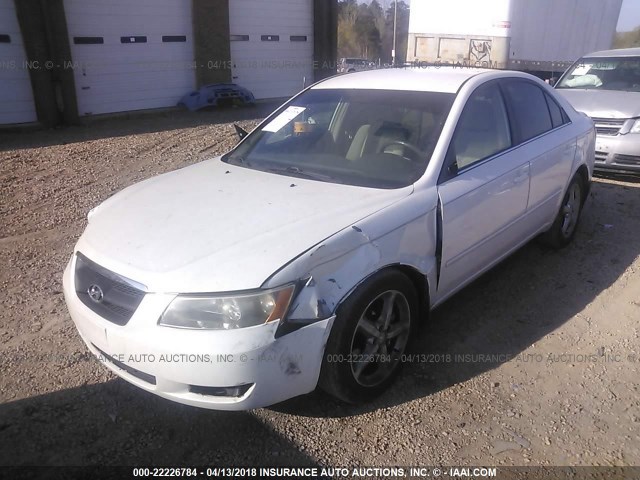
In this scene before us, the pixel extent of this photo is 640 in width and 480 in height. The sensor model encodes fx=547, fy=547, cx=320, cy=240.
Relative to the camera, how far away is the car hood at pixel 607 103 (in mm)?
6977

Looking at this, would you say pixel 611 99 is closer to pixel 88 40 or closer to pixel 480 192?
pixel 480 192

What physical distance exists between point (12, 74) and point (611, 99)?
35.6ft

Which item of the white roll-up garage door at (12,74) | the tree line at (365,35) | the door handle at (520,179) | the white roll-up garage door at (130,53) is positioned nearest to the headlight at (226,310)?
the door handle at (520,179)

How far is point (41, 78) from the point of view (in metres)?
11.3

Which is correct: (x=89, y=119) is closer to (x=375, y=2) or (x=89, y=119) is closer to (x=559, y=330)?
(x=559, y=330)

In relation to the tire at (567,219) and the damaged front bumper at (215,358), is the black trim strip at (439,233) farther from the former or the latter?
the tire at (567,219)

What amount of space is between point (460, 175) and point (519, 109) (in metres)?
1.23

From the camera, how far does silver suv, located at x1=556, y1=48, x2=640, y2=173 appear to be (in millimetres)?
6867

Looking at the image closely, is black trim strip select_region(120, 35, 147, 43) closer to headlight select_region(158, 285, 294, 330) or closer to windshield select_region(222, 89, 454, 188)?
windshield select_region(222, 89, 454, 188)

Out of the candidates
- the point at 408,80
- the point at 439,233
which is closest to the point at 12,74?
the point at 408,80

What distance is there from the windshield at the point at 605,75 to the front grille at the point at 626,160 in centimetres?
136

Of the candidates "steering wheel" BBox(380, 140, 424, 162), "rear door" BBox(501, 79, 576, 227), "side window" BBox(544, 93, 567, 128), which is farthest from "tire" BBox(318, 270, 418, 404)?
"side window" BBox(544, 93, 567, 128)

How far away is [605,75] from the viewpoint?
26.6 ft

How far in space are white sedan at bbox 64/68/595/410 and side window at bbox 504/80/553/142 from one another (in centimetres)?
2
